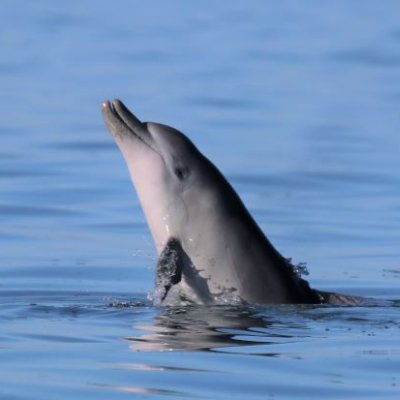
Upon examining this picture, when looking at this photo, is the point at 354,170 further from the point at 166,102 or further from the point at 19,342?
the point at 19,342

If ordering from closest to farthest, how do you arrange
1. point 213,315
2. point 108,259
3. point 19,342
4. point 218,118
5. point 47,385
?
point 47,385
point 19,342
point 213,315
point 108,259
point 218,118

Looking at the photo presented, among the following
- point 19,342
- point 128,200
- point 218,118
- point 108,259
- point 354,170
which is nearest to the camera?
point 19,342

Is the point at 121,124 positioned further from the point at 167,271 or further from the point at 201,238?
the point at 167,271

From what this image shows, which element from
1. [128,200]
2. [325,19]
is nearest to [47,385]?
[128,200]

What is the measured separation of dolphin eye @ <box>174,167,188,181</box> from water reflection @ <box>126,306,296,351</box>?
41.5 inches

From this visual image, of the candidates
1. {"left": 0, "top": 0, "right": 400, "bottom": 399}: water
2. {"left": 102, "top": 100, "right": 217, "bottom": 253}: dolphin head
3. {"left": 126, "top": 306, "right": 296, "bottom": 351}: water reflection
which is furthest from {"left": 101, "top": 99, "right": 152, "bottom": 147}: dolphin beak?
{"left": 126, "top": 306, "right": 296, "bottom": 351}: water reflection

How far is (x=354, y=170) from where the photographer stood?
2578 cm

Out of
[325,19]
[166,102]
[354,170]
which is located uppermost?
[325,19]

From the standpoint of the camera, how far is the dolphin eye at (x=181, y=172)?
16266 mm

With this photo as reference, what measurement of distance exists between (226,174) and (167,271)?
9.96m

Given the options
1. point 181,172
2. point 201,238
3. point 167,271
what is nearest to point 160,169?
point 181,172

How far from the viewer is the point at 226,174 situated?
25578 mm

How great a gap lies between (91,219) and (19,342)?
7190 mm

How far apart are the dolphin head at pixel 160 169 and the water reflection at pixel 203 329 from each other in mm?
704
